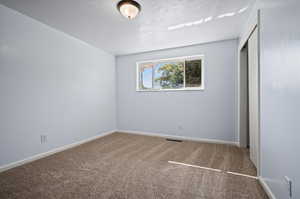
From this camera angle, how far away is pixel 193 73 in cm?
375

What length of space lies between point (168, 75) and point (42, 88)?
3.05m

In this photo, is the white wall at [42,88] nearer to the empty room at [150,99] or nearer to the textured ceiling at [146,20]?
the empty room at [150,99]

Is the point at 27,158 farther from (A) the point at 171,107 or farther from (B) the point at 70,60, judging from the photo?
(A) the point at 171,107

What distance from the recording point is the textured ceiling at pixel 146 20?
2.04m

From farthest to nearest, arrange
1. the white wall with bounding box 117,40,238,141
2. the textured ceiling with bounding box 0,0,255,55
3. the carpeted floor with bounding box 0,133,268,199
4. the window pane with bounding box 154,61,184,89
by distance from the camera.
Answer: the window pane with bounding box 154,61,184,89
the white wall with bounding box 117,40,238,141
the textured ceiling with bounding box 0,0,255,55
the carpeted floor with bounding box 0,133,268,199

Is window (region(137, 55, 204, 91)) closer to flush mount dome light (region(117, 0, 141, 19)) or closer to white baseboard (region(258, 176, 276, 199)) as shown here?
flush mount dome light (region(117, 0, 141, 19))

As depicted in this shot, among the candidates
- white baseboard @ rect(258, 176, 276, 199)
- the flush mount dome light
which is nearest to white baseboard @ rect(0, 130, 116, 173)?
the flush mount dome light

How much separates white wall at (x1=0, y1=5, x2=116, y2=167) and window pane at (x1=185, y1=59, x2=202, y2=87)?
255 centimetres

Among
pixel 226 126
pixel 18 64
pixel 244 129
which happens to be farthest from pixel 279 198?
pixel 18 64

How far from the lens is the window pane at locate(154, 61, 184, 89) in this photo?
3.93 meters

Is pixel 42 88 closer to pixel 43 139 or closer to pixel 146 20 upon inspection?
pixel 43 139

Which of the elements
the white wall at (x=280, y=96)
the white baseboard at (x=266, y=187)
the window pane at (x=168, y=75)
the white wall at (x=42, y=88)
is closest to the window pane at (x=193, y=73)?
the window pane at (x=168, y=75)

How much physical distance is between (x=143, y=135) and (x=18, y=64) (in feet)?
10.6

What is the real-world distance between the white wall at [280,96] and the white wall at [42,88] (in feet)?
11.6
